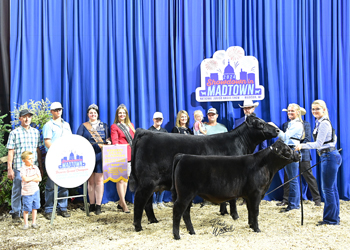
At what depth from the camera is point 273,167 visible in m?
3.12

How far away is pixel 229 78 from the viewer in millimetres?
5062

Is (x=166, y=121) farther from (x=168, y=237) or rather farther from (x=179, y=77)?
(x=168, y=237)

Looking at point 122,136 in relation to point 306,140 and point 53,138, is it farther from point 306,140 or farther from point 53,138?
point 306,140

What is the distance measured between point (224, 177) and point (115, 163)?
1.80 meters

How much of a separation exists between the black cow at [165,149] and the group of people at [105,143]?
0.44 meters

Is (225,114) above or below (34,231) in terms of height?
above

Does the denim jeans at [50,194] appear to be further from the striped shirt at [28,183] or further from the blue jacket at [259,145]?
the blue jacket at [259,145]

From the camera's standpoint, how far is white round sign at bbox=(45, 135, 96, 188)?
375cm

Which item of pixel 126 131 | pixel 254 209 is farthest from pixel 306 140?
pixel 126 131

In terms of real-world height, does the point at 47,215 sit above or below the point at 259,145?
below

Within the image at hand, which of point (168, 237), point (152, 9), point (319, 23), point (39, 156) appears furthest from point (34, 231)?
point (319, 23)

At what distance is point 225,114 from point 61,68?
2902mm

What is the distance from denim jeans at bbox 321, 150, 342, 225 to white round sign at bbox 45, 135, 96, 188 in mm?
2892

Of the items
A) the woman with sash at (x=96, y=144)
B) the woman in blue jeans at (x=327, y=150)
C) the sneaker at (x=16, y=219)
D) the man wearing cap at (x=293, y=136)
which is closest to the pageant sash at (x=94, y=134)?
the woman with sash at (x=96, y=144)
